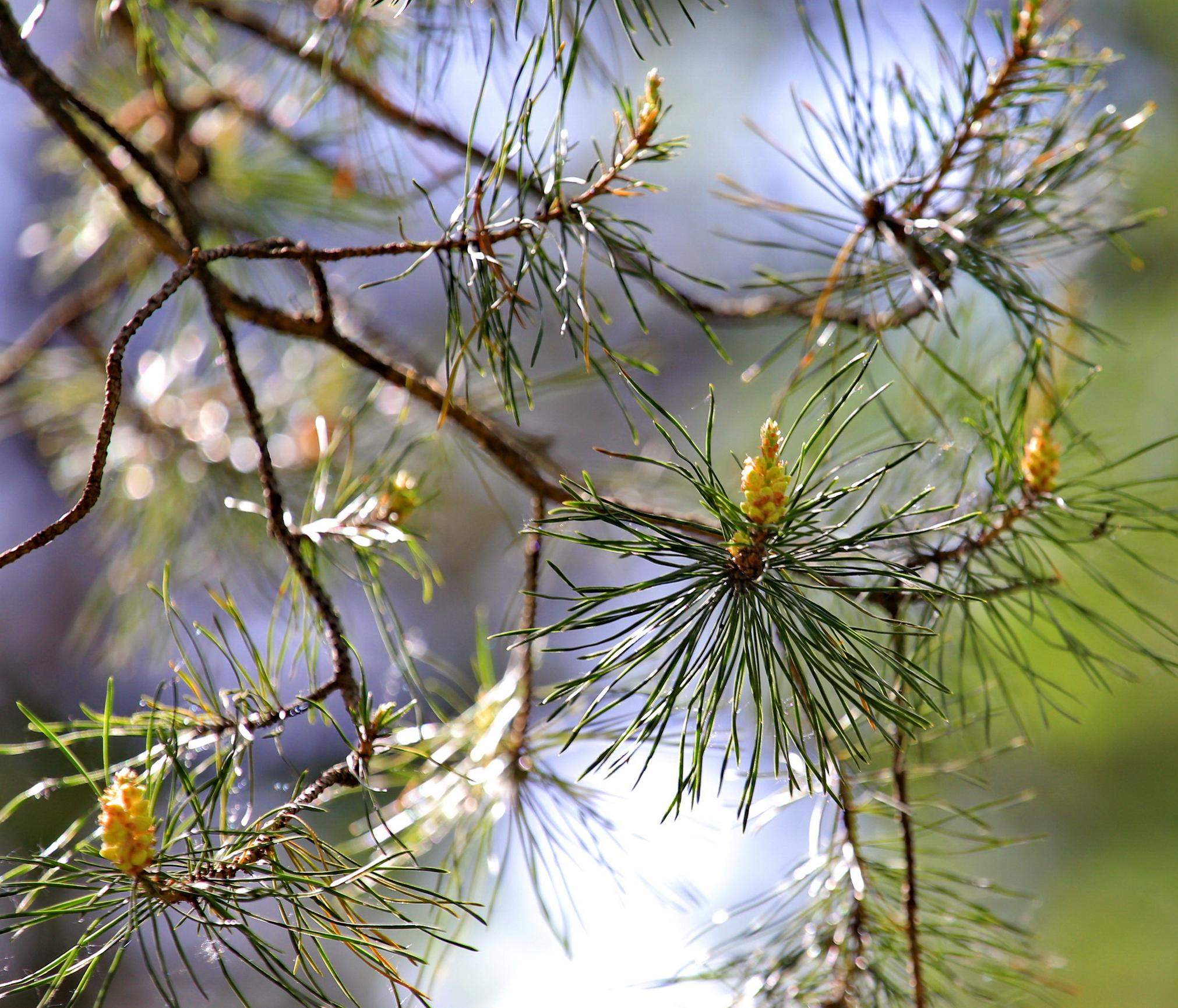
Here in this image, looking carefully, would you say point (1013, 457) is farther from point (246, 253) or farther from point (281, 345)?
point (281, 345)

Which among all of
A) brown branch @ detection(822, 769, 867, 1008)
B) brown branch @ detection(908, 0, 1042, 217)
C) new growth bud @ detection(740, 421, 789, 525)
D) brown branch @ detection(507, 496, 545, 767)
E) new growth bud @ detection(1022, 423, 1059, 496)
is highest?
brown branch @ detection(908, 0, 1042, 217)

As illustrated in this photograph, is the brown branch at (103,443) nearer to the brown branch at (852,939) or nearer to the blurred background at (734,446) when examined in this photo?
the brown branch at (852,939)

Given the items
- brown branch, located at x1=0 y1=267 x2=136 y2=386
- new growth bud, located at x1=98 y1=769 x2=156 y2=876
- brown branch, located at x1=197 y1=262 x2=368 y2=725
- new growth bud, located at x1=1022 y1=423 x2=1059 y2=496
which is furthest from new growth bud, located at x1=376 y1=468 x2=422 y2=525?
brown branch, located at x1=0 y1=267 x2=136 y2=386

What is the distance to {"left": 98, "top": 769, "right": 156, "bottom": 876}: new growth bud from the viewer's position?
30cm

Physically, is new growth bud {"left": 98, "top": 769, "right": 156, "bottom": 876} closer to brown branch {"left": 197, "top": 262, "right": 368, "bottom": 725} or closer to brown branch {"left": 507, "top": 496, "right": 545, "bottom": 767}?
brown branch {"left": 197, "top": 262, "right": 368, "bottom": 725}

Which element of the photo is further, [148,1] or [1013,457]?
[148,1]

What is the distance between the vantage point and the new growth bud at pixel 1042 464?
449 mm

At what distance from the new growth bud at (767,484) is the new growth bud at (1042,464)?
189 mm

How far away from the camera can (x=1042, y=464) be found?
45 centimetres

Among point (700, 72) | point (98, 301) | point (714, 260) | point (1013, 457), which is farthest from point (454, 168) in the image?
point (700, 72)

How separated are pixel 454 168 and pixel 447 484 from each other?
0.44 meters

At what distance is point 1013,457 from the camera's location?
0.44 meters

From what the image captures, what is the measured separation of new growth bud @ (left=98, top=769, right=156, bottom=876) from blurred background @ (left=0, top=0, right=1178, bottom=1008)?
0.96 meters

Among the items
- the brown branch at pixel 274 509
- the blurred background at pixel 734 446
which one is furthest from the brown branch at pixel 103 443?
the blurred background at pixel 734 446
